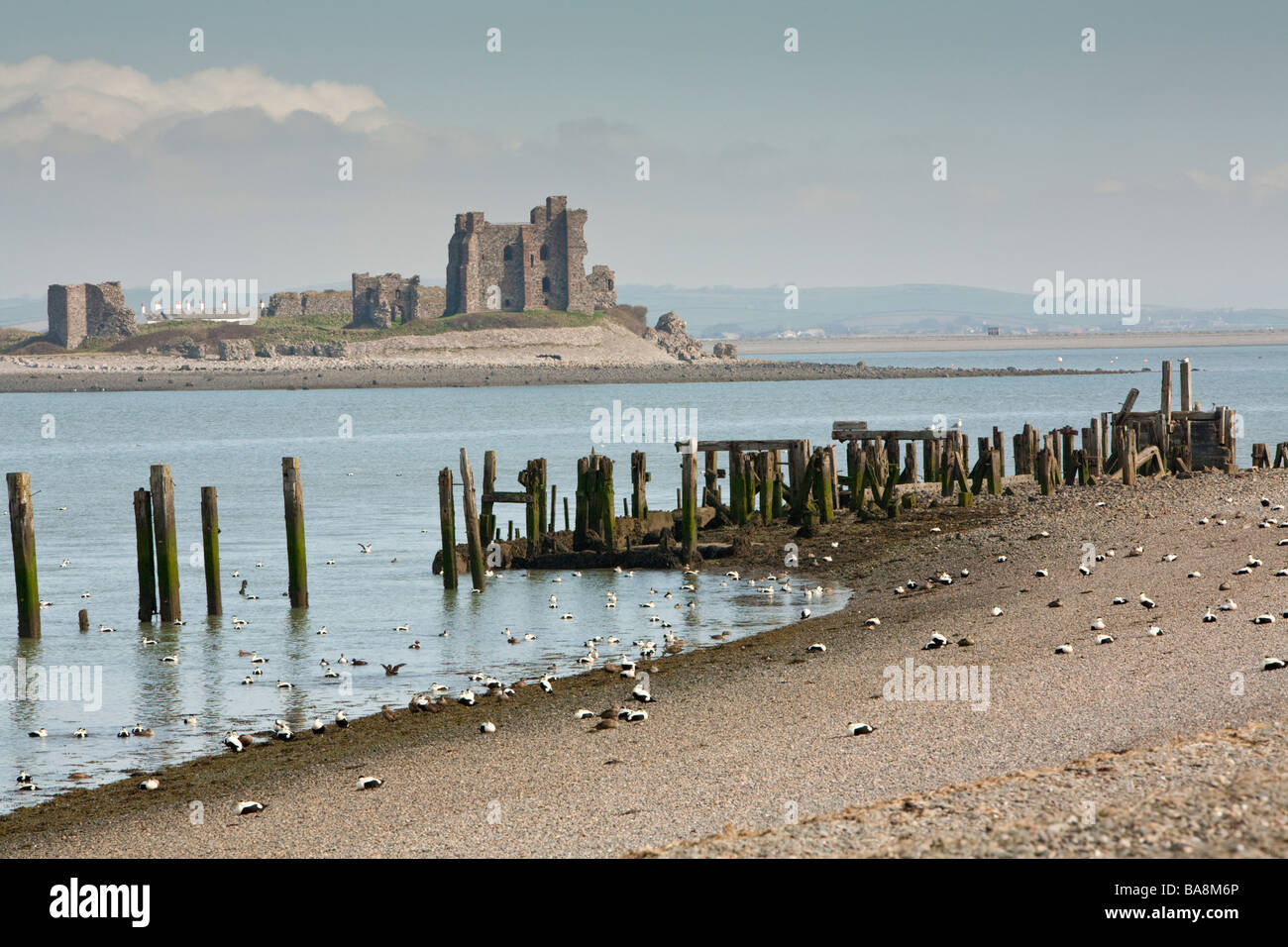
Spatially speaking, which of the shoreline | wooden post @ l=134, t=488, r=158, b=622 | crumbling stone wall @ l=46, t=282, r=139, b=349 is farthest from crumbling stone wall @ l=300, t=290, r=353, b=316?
wooden post @ l=134, t=488, r=158, b=622

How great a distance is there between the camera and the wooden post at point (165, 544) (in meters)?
19.6

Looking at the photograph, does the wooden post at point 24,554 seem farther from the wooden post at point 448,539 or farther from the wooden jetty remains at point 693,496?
the wooden post at point 448,539

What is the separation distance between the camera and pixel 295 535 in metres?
20.6

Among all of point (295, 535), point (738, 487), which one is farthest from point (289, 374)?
point (295, 535)

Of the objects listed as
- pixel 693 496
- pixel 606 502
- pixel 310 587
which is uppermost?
pixel 693 496

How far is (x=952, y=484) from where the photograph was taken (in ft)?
93.4

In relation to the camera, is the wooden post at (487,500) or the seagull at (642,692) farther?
the wooden post at (487,500)

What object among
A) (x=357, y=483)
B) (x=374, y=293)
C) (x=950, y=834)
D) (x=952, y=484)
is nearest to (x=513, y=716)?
(x=950, y=834)

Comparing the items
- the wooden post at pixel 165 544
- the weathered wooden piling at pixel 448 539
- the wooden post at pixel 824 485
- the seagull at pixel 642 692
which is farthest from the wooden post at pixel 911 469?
the seagull at pixel 642 692

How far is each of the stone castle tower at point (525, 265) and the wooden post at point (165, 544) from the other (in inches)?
5001

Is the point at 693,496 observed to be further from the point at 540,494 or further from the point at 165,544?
the point at 165,544

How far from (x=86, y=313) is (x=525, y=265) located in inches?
1754
